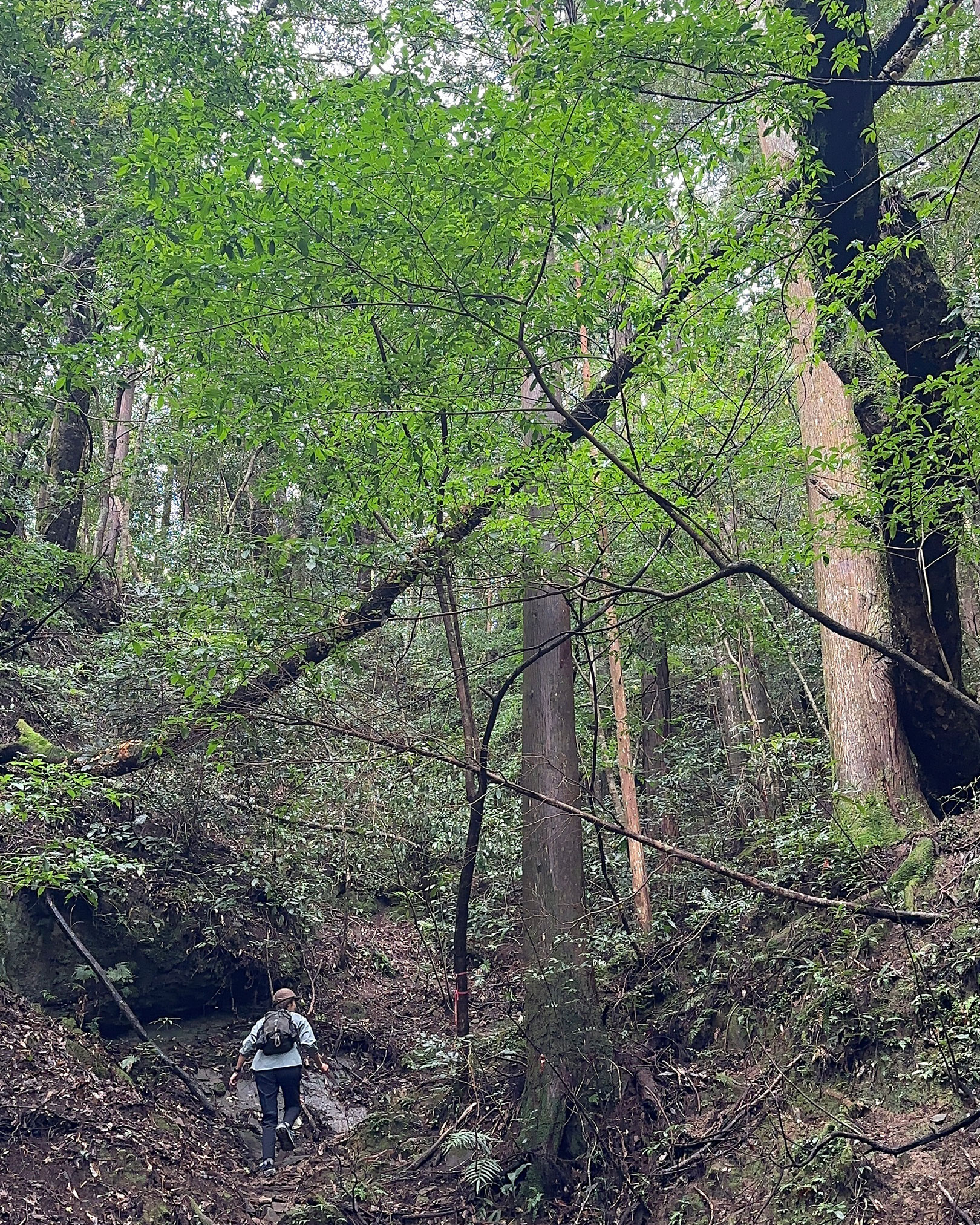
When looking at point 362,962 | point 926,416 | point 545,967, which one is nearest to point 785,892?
point 545,967

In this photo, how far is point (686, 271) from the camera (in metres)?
4.68

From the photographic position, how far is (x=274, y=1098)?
7.74 m

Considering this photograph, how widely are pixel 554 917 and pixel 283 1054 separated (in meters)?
2.85

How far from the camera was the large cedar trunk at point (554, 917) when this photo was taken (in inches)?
272

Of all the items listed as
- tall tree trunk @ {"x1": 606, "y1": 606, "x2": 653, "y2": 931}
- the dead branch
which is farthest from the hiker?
tall tree trunk @ {"x1": 606, "y1": 606, "x2": 653, "y2": 931}

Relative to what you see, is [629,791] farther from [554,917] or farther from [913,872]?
[913,872]

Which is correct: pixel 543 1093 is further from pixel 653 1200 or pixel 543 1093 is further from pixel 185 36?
pixel 185 36

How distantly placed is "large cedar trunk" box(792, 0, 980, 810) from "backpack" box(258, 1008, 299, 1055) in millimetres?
6043

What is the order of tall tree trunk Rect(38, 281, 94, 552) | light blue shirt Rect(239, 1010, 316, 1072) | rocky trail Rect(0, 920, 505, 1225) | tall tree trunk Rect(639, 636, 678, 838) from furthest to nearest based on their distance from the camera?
tall tree trunk Rect(639, 636, 678, 838) < tall tree trunk Rect(38, 281, 94, 552) < light blue shirt Rect(239, 1010, 316, 1072) < rocky trail Rect(0, 920, 505, 1225)

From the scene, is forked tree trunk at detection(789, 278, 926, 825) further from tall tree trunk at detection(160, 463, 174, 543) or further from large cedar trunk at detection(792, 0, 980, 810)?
tall tree trunk at detection(160, 463, 174, 543)

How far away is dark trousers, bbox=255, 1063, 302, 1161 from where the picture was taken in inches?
299

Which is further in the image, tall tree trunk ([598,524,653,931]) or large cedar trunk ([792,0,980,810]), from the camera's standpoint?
tall tree trunk ([598,524,653,931])

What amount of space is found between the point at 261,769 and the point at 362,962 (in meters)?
3.67

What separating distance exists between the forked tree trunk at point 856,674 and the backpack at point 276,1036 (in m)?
5.37
